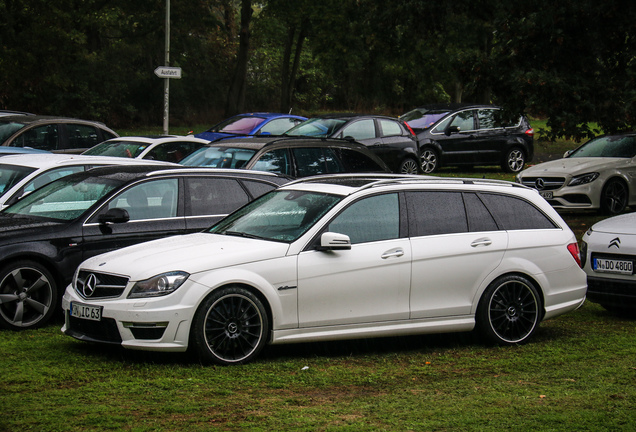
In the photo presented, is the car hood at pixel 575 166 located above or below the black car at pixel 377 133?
below

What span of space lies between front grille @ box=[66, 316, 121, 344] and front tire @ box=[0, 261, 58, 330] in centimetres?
113

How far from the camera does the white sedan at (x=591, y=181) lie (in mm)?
17078

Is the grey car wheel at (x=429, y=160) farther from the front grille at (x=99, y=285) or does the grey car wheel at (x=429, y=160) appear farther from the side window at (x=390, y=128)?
the front grille at (x=99, y=285)

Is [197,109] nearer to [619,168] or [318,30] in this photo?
[318,30]

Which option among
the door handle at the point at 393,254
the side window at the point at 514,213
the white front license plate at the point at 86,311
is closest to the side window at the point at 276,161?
the side window at the point at 514,213

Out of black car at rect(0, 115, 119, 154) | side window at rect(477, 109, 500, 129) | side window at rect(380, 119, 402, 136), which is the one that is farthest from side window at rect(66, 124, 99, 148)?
side window at rect(477, 109, 500, 129)

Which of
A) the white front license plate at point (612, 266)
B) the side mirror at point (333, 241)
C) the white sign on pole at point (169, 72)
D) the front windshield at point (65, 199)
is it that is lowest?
the white front license plate at point (612, 266)

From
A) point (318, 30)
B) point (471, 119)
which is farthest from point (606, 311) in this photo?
point (318, 30)

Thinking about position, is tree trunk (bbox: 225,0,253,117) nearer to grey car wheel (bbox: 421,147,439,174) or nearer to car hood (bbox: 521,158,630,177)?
grey car wheel (bbox: 421,147,439,174)

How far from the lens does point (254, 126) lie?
71.9 feet

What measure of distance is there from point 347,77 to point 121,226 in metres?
50.7

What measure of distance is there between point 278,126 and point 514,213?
1398 cm

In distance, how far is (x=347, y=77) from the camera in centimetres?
5884

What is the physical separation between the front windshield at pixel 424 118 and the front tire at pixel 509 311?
16.0 meters
